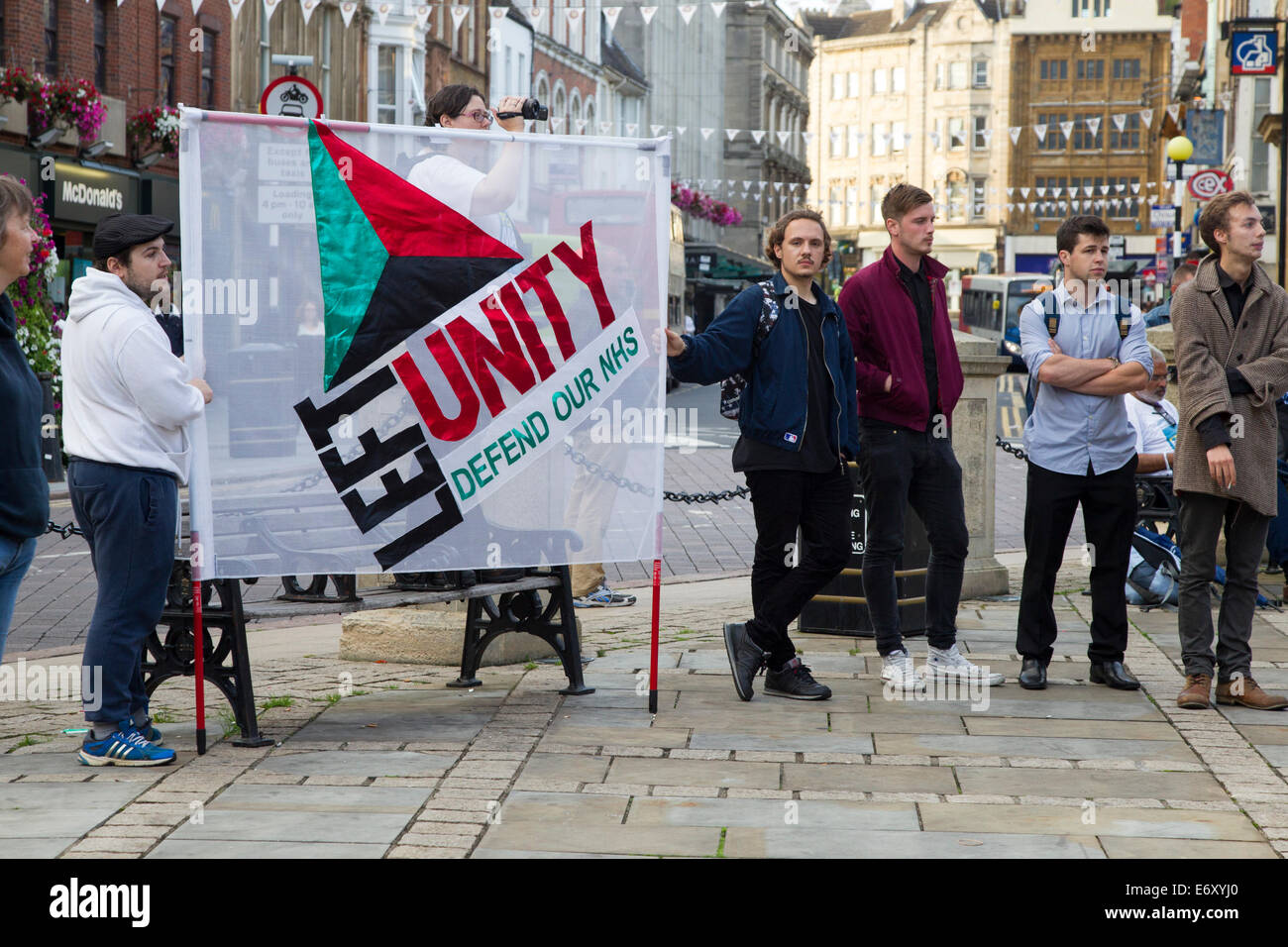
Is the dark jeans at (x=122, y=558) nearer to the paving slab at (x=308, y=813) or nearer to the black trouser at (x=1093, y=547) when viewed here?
the paving slab at (x=308, y=813)

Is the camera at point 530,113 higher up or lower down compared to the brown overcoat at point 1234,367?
higher up

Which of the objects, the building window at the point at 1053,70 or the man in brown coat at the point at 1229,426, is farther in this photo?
the building window at the point at 1053,70

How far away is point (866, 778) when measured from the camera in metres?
5.30

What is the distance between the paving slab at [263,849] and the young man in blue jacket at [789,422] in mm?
2407

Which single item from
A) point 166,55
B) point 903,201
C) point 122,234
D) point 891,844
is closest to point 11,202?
point 122,234

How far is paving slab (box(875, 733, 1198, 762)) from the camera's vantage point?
223 inches

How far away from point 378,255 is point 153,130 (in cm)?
2380

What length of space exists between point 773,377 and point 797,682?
121 centimetres

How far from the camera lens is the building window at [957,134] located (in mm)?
107625

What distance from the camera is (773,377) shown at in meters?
6.37

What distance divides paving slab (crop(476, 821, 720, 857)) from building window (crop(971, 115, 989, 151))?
106097mm

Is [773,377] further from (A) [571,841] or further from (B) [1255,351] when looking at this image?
(A) [571,841]

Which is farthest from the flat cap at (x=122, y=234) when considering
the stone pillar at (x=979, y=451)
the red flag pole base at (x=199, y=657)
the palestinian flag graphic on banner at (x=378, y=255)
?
the stone pillar at (x=979, y=451)

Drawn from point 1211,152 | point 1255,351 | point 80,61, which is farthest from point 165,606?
point 1211,152
